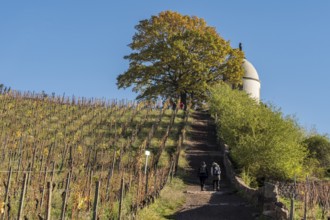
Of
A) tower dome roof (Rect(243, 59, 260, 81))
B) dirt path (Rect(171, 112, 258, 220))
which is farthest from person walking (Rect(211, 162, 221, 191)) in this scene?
tower dome roof (Rect(243, 59, 260, 81))

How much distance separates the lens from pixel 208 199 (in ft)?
62.0

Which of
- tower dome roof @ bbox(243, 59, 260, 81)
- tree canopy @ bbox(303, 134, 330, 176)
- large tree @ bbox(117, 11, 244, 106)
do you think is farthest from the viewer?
tower dome roof @ bbox(243, 59, 260, 81)

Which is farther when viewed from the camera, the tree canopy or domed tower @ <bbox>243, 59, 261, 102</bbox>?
domed tower @ <bbox>243, 59, 261, 102</bbox>

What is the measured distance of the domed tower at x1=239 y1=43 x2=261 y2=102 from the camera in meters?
54.0

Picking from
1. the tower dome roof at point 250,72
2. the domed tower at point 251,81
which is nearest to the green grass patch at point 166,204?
the domed tower at point 251,81

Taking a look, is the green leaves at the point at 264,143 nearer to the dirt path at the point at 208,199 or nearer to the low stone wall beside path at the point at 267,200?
the dirt path at the point at 208,199

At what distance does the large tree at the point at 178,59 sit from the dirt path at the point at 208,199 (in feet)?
37.3

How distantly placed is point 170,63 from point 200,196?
23665 mm

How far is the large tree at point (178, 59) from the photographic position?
41062 millimetres

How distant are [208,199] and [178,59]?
23869mm

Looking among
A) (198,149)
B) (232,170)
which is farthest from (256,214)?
(198,149)

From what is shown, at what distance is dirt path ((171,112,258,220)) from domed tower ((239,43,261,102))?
24.1m

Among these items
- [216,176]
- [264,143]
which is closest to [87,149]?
[216,176]

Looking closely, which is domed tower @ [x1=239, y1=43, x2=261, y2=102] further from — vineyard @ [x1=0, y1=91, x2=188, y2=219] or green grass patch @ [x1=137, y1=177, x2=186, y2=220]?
green grass patch @ [x1=137, y1=177, x2=186, y2=220]
